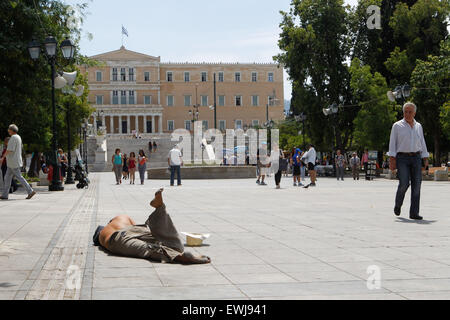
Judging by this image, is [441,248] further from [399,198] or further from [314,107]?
[314,107]

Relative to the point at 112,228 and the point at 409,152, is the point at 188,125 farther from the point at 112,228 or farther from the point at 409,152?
the point at 112,228

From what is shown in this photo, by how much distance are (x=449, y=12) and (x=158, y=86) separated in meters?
76.3

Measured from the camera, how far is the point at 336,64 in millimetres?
47062

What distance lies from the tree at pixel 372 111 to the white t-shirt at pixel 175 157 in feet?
63.5

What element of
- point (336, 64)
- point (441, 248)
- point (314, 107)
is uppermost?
point (336, 64)

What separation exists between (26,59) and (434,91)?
84.2 ft

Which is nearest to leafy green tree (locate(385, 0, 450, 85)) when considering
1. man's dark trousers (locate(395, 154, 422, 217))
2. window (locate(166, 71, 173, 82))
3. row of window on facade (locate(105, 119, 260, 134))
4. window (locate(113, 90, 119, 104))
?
man's dark trousers (locate(395, 154, 422, 217))

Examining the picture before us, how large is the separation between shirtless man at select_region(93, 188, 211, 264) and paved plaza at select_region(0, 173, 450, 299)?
0.12 metres

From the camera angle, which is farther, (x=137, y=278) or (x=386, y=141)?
(x=386, y=141)

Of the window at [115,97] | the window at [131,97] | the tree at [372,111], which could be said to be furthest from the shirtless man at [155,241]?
the window at [131,97]

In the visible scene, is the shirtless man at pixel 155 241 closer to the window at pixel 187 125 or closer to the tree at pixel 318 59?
the tree at pixel 318 59

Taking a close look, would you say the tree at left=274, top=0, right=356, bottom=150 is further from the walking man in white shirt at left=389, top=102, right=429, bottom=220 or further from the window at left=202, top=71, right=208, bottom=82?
the window at left=202, top=71, right=208, bottom=82
